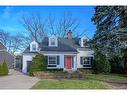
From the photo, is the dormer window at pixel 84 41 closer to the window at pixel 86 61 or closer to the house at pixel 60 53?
the house at pixel 60 53

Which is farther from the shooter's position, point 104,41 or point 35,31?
point 35,31

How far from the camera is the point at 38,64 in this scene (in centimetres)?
2578

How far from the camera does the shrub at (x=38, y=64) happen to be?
2544 cm

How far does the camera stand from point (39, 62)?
84.9ft

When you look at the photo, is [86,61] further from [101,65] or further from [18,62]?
[18,62]

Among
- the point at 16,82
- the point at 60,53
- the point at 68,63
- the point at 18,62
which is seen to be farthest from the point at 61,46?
the point at 16,82

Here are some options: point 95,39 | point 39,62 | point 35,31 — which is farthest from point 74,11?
point 35,31

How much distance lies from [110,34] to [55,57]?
9888mm

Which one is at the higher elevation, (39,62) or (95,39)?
(95,39)

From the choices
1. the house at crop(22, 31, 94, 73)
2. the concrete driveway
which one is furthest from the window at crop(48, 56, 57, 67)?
the concrete driveway

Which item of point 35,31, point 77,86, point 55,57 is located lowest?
point 77,86

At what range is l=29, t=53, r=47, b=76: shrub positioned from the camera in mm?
25438
